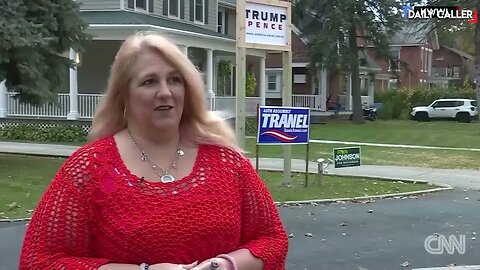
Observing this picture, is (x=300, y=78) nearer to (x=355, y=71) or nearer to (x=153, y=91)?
(x=355, y=71)

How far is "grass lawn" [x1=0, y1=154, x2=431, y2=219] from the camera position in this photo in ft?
36.4

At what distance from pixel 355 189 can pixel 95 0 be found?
1607 cm

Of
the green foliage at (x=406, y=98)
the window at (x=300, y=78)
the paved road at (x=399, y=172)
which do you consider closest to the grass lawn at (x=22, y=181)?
the paved road at (x=399, y=172)

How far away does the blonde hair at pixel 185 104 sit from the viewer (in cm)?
240

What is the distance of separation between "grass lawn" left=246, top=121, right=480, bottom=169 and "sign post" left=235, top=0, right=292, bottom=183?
7140 mm

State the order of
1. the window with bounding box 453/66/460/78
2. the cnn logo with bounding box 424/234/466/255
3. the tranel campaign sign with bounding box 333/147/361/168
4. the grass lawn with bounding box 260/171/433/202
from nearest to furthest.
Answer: the cnn logo with bounding box 424/234/466/255 → the grass lawn with bounding box 260/171/433/202 → the tranel campaign sign with bounding box 333/147/361/168 → the window with bounding box 453/66/460/78

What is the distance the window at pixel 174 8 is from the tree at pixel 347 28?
10679 millimetres

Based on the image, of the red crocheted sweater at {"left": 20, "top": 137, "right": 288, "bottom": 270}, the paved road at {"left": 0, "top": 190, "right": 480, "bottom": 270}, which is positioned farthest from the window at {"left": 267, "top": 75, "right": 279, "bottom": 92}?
the red crocheted sweater at {"left": 20, "top": 137, "right": 288, "bottom": 270}

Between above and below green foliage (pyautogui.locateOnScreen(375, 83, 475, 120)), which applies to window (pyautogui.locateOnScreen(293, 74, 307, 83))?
above

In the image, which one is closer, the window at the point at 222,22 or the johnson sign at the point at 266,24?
the johnson sign at the point at 266,24

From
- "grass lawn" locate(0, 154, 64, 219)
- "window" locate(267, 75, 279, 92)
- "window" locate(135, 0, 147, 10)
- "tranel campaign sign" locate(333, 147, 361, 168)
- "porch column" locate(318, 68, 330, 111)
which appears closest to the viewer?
"grass lawn" locate(0, 154, 64, 219)

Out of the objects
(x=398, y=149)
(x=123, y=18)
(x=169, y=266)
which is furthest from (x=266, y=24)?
(x=123, y=18)

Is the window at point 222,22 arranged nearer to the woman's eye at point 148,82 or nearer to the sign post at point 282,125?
the sign post at point 282,125

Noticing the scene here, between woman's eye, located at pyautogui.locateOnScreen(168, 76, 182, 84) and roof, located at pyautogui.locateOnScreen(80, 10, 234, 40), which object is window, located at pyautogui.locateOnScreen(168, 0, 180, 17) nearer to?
roof, located at pyautogui.locateOnScreen(80, 10, 234, 40)
